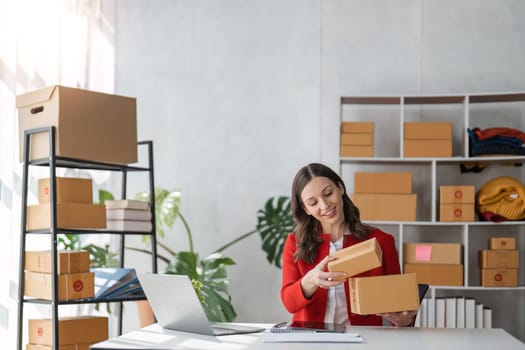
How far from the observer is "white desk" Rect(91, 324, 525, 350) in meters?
2.32

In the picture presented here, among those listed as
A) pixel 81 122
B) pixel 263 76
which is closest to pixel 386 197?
pixel 263 76

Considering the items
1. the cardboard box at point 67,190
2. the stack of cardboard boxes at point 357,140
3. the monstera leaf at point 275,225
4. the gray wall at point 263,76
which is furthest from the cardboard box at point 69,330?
the stack of cardboard boxes at point 357,140

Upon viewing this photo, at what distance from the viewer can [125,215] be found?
165 inches

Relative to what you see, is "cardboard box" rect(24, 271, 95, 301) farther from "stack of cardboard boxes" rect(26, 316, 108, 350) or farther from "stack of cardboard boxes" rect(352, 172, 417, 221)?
"stack of cardboard boxes" rect(352, 172, 417, 221)

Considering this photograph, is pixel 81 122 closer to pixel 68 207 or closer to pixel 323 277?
pixel 68 207

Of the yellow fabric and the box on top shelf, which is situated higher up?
the box on top shelf

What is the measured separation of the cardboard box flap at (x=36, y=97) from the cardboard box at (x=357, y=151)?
2.21 m

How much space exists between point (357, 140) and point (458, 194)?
773mm

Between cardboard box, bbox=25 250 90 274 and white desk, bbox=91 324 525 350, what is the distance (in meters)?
1.15

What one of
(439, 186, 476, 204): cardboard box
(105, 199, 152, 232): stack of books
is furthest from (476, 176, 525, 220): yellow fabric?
(105, 199, 152, 232): stack of books

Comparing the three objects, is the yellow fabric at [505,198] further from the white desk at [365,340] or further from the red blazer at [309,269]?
the white desk at [365,340]

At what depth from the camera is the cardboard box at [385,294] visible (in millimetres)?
2643

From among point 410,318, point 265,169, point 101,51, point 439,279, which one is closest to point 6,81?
point 101,51

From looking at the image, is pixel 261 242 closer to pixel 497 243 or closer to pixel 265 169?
pixel 265 169
